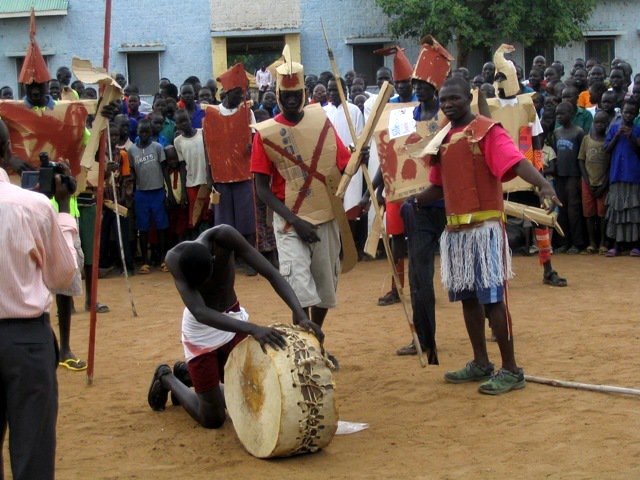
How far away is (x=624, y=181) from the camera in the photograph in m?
13.1

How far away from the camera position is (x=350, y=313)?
1022 cm

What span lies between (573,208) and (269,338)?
8.70 meters

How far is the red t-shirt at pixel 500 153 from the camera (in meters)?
6.60

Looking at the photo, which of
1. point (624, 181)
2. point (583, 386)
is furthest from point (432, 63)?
point (624, 181)

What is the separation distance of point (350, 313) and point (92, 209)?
2.87 metres

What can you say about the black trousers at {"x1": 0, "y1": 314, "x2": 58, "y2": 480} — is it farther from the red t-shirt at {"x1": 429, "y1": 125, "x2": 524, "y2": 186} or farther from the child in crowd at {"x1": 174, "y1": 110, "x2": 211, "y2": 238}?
the child in crowd at {"x1": 174, "y1": 110, "x2": 211, "y2": 238}

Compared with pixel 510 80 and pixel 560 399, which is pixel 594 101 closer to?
pixel 510 80

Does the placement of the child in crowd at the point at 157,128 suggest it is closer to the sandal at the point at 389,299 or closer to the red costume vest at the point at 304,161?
the sandal at the point at 389,299

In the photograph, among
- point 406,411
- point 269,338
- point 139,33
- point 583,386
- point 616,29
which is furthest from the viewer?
point 616,29

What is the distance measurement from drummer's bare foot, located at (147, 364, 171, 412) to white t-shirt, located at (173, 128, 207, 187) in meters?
6.82

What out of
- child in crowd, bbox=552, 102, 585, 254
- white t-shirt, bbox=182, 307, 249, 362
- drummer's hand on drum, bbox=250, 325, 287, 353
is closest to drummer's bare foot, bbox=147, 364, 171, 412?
white t-shirt, bbox=182, 307, 249, 362

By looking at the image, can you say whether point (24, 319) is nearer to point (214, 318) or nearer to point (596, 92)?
point (214, 318)

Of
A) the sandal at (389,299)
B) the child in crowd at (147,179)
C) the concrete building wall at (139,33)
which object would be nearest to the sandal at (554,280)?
the sandal at (389,299)

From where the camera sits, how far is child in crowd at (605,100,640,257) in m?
12.9
